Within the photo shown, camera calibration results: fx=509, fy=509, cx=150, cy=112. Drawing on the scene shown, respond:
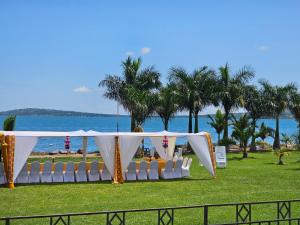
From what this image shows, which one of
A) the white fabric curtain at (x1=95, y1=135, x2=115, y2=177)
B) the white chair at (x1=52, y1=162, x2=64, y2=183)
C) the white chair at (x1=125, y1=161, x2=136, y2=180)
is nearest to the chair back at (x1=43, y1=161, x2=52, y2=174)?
the white chair at (x1=52, y1=162, x2=64, y2=183)

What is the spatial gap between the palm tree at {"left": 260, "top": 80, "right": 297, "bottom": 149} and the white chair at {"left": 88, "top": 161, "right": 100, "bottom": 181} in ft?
84.2

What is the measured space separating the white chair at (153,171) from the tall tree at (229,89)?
18463 mm

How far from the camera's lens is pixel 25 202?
48.1 feet

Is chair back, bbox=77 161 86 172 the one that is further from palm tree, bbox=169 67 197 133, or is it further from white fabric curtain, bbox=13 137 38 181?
palm tree, bbox=169 67 197 133

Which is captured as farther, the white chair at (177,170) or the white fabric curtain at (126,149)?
the white chair at (177,170)

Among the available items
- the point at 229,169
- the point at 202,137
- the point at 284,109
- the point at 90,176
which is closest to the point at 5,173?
the point at 90,176

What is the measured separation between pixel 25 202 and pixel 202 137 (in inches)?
376

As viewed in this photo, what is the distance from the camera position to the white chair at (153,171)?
69.5 feet

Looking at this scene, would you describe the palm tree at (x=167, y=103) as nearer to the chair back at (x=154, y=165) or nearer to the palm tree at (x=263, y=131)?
the palm tree at (x=263, y=131)

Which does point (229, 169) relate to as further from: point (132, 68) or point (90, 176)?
point (132, 68)

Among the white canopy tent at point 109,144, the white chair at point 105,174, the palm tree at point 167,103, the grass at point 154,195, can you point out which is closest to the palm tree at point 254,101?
the palm tree at point 167,103

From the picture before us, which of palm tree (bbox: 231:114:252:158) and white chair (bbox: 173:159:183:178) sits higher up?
palm tree (bbox: 231:114:252:158)

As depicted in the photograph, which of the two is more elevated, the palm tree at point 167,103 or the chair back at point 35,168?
the palm tree at point 167,103

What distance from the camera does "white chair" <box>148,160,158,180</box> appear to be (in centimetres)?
2117
